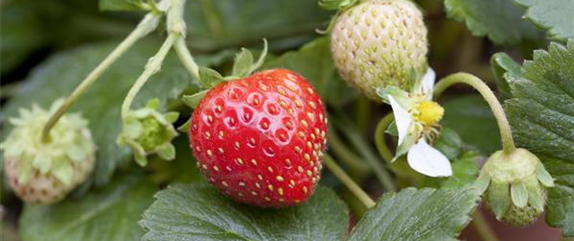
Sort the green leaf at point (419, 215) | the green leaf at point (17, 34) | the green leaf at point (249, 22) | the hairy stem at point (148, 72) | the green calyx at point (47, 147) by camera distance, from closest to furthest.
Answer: the green leaf at point (419, 215) < the hairy stem at point (148, 72) < the green calyx at point (47, 147) < the green leaf at point (249, 22) < the green leaf at point (17, 34)

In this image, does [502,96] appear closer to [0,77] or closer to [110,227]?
[110,227]

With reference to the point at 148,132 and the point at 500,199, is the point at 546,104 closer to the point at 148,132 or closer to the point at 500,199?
the point at 500,199

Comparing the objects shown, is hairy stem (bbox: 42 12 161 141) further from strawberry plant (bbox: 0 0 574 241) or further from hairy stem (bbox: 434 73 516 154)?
hairy stem (bbox: 434 73 516 154)

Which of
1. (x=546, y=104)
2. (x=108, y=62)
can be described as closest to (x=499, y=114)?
(x=546, y=104)

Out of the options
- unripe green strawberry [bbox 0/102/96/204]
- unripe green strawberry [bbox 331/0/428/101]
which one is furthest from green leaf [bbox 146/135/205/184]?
unripe green strawberry [bbox 331/0/428/101]

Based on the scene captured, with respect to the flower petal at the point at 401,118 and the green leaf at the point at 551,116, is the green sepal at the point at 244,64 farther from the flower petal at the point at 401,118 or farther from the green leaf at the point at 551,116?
the green leaf at the point at 551,116

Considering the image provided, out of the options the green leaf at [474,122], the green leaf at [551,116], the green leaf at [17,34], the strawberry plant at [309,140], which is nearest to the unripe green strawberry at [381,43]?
the strawberry plant at [309,140]

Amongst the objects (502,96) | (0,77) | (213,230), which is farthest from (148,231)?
(0,77)
